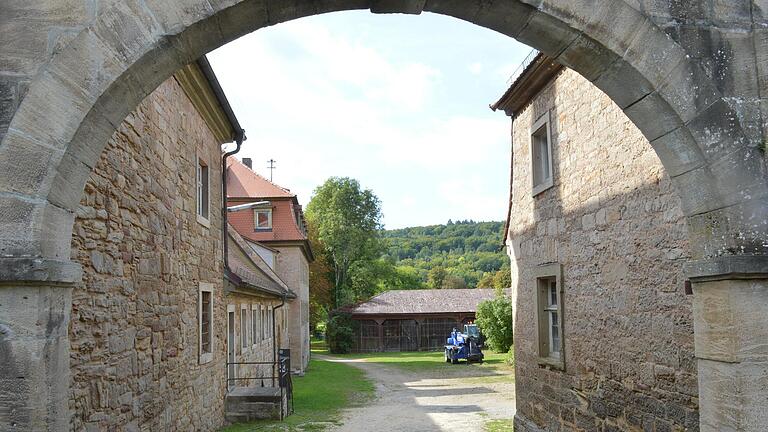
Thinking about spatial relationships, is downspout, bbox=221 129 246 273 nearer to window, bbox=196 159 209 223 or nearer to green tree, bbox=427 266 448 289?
window, bbox=196 159 209 223

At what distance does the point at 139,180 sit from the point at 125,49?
15.0 ft

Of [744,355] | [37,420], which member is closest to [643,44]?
[744,355]

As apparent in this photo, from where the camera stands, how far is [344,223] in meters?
49.1

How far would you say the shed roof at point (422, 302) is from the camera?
42.6m

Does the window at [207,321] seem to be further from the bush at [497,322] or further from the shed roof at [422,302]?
the shed roof at [422,302]

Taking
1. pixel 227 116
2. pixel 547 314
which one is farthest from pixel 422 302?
pixel 547 314

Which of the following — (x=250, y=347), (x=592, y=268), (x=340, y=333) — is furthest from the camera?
(x=340, y=333)

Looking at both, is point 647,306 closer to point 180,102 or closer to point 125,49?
point 125,49

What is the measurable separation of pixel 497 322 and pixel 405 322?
1193 centimetres

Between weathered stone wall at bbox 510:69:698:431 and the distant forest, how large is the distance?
85.9 metres

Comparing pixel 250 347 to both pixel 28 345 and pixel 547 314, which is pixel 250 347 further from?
pixel 28 345

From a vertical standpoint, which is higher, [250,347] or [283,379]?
[250,347]

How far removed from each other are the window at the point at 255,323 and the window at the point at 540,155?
938cm

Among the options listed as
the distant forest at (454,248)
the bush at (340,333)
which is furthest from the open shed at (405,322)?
the distant forest at (454,248)
